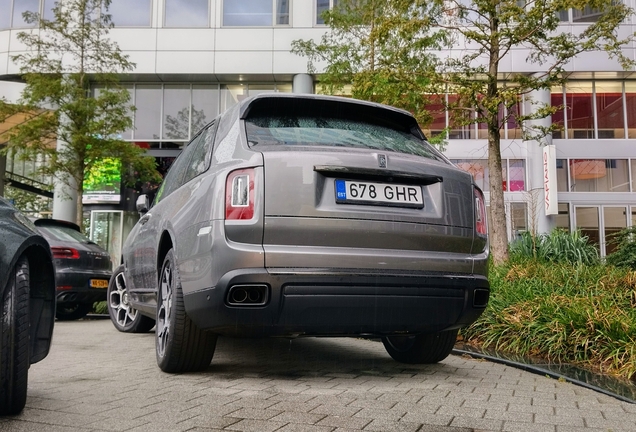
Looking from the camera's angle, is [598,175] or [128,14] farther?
[598,175]

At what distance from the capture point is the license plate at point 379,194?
3439 millimetres

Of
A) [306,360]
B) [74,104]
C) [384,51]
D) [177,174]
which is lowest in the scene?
[306,360]

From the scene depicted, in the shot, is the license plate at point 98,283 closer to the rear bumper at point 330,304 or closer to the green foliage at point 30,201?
the rear bumper at point 330,304

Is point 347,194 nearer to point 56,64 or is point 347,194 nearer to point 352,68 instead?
point 352,68

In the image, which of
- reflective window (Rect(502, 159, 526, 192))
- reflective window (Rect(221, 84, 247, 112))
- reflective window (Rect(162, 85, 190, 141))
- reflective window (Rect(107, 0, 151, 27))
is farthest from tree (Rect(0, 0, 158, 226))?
reflective window (Rect(502, 159, 526, 192))

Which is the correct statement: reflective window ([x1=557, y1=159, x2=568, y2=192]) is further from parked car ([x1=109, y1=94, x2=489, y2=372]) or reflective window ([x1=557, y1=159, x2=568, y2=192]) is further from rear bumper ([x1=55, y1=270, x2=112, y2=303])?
parked car ([x1=109, y1=94, x2=489, y2=372])

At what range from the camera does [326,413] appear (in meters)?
2.85

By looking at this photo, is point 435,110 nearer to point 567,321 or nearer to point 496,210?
point 496,210

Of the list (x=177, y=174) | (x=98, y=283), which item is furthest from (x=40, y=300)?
(x=98, y=283)

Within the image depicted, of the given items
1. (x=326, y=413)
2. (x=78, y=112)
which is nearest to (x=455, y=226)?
(x=326, y=413)

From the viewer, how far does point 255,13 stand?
71.9 feet

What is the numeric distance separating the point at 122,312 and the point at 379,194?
481 cm

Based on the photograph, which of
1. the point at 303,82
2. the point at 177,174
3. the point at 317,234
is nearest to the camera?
the point at 317,234

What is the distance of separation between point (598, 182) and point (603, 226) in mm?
1661
